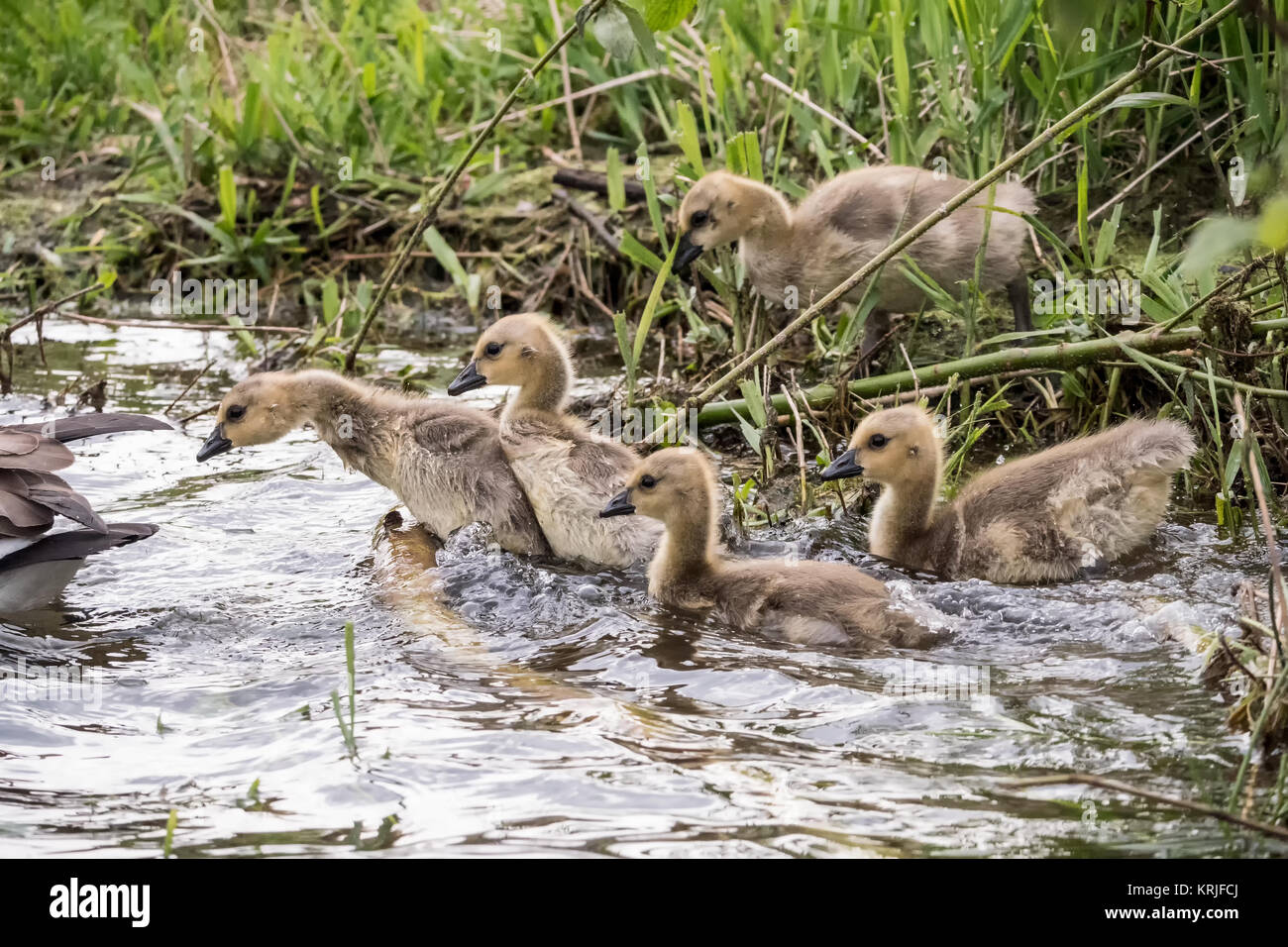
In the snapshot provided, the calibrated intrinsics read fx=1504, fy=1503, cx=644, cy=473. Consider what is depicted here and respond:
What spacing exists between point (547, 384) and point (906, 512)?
1509mm

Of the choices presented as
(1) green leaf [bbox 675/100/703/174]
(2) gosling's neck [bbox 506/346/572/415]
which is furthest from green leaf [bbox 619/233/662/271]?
(2) gosling's neck [bbox 506/346/572/415]

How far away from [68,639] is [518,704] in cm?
166

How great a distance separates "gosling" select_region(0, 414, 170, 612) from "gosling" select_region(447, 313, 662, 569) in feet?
4.57

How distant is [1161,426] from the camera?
5.16m

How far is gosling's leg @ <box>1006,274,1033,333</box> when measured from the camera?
6.46 meters

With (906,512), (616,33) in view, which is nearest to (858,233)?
(906,512)

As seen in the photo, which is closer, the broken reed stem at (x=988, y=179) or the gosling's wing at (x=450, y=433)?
the broken reed stem at (x=988, y=179)

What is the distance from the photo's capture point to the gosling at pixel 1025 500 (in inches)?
203

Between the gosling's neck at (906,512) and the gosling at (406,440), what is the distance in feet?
4.25

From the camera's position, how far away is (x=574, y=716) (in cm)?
410

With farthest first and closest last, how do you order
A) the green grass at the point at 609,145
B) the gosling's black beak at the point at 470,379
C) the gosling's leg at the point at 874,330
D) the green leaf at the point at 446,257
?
the green leaf at the point at 446,257
the gosling's leg at the point at 874,330
the green grass at the point at 609,145
the gosling's black beak at the point at 470,379

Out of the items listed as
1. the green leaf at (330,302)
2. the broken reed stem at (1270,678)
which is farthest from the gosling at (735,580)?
the green leaf at (330,302)

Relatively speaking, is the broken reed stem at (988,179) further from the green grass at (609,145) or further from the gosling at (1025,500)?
the gosling at (1025,500)

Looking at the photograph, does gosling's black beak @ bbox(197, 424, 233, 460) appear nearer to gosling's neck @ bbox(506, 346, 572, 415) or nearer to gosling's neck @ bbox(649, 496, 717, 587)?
gosling's neck @ bbox(506, 346, 572, 415)
